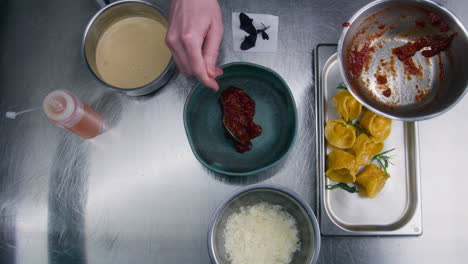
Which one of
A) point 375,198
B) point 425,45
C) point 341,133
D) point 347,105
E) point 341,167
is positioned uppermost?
point 425,45

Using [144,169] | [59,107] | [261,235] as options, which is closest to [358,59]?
[261,235]

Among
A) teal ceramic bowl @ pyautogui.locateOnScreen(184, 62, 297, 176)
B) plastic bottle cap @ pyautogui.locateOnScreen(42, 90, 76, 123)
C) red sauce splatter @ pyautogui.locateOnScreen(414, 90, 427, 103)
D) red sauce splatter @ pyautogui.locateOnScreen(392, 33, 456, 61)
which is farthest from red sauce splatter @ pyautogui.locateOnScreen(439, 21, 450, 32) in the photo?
plastic bottle cap @ pyautogui.locateOnScreen(42, 90, 76, 123)

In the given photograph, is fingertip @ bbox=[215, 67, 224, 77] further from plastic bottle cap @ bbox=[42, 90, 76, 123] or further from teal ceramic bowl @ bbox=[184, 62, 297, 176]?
plastic bottle cap @ bbox=[42, 90, 76, 123]

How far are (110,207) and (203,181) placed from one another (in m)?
0.41

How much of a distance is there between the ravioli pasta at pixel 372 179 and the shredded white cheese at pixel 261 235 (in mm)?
304

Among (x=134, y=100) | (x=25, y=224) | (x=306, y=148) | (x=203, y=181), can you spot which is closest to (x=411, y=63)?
(x=306, y=148)

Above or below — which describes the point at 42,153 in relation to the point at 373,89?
below

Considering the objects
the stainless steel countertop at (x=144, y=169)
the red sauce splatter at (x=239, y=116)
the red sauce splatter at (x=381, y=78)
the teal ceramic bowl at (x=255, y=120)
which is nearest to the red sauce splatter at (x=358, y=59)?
the red sauce splatter at (x=381, y=78)

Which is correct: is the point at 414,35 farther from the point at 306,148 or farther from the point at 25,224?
the point at 25,224

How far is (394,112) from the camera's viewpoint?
1.07 meters

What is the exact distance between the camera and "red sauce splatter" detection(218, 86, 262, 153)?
1106mm

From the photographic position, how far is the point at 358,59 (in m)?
1.15

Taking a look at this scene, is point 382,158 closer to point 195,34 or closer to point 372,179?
point 372,179

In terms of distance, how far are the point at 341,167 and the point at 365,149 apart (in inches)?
5.1
